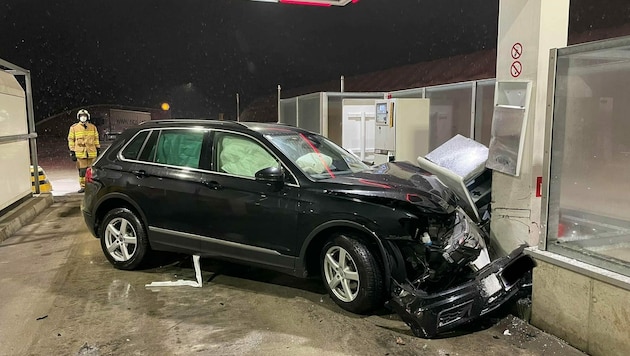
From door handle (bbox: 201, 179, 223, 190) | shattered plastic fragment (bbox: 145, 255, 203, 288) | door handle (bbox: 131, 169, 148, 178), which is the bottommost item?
shattered plastic fragment (bbox: 145, 255, 203, 288)

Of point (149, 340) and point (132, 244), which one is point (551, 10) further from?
point (132, 244)

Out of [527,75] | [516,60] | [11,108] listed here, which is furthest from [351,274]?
[11,108]

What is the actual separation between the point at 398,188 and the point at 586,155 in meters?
1.52

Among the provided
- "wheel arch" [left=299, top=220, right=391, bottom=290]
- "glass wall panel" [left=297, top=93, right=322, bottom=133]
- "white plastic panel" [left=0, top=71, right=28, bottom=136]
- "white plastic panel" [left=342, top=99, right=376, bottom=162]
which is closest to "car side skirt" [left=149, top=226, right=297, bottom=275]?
"wheel arch" [left=299, top=220, right=391, bottom=290]

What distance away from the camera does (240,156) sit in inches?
193

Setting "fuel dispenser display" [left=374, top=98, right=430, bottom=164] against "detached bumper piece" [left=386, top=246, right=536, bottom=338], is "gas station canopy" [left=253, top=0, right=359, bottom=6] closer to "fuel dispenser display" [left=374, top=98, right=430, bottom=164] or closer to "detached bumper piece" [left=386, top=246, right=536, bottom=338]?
"fuel dispenser display" [left=374, top=98, right=430, bottom=164]

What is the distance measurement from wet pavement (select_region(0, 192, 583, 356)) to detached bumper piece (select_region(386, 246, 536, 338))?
0.14 m

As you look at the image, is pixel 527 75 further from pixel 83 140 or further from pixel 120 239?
pixel 83 140

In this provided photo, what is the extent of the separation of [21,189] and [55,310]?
5.24 m

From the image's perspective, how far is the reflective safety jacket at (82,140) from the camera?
1033 centimetres

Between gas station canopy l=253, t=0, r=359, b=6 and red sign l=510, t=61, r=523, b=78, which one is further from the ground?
gas station canopy l=253, t=0, r=359, b=6

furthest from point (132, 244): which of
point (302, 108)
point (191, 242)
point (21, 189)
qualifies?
point (302, 108)

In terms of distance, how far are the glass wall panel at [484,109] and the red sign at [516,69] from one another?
303 cm

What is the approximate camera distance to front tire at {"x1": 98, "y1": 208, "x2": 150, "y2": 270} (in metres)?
5.26
